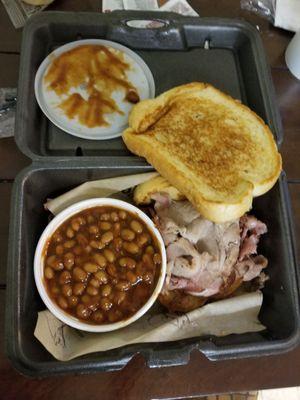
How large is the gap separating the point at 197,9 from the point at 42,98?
0.79m

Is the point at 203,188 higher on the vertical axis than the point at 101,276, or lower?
higher

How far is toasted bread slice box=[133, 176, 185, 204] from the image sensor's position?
1.18 meters

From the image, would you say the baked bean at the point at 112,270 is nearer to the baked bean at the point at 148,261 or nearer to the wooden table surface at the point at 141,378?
the baked bean at the point at 148,261

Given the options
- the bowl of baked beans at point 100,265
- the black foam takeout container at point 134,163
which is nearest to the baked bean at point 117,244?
the bowl of baked beans at point 100,265

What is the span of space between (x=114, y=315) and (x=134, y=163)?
1.40 ft

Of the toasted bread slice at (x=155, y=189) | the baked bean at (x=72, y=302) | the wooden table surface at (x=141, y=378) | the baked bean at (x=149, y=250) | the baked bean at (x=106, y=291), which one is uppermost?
the toasted bread slice at (x=155, y=189)

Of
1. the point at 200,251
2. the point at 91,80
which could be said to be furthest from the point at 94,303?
the point at 91,80

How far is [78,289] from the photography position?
1040 millimetres

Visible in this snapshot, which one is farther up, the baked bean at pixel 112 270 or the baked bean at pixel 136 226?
the baked bean at pixel 136 226

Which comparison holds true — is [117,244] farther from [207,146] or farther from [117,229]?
[207,146]

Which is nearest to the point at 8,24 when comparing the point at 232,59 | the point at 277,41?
the point at 232,59

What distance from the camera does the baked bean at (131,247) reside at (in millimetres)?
1099

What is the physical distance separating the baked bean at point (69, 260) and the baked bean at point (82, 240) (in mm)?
43

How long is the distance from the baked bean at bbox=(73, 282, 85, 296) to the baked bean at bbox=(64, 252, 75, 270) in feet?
0.17
